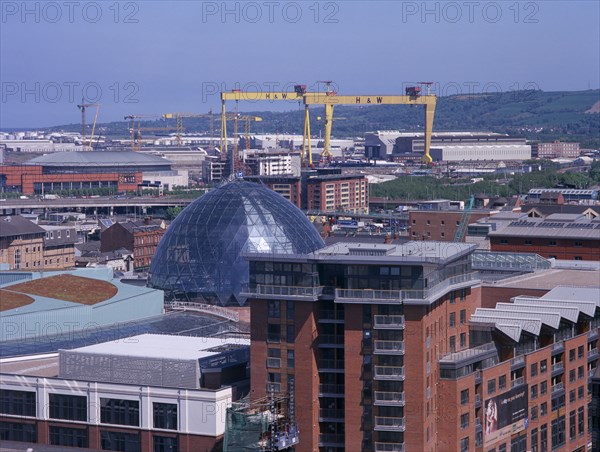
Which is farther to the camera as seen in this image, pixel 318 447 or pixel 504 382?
pixel 504 382

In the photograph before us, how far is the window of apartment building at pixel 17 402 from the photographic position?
2202cm

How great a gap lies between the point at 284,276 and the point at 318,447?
2435mm

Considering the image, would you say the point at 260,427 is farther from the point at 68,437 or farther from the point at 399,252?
the point at 399,252

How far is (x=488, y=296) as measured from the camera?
27.5 meters

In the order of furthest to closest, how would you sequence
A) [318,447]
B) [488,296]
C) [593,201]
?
[593,201] → [488,296] → [318,447]

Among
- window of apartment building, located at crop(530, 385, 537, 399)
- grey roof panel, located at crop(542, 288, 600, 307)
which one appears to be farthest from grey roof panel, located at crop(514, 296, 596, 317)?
window of apartment building, located at crop(530, 385, 537, 399)

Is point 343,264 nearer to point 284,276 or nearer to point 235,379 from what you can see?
point 284,276

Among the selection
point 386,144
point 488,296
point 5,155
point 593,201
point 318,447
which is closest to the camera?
point 318,447

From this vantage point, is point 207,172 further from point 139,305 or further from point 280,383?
point 280,383

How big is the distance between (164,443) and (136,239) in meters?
30.0

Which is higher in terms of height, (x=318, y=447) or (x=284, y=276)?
(x=284, y=276)

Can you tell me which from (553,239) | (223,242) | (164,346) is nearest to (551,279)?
(223,242)

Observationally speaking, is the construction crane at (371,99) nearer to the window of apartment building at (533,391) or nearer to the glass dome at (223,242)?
the glass dome at (223,242)

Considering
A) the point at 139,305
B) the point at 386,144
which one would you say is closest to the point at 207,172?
the point at 386,144
